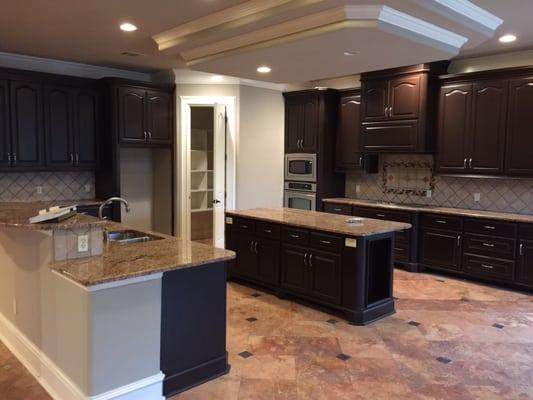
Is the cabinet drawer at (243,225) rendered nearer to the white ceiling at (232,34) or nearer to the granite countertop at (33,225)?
the white ceiling at (232,34)

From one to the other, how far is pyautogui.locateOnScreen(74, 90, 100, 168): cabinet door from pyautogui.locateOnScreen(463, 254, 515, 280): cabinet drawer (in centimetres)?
511

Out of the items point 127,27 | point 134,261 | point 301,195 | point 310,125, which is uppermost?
point 127,27

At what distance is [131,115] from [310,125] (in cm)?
273

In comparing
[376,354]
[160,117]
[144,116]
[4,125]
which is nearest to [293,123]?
[160,117]

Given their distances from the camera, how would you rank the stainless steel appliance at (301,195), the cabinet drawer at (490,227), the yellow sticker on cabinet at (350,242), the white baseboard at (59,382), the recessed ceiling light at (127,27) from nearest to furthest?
the white baseboard at (59,382) → the yellow sticker on cabinet at (350,242) → the recessed ceiling light at (127,27) → the cabinet drawer at (490,227) → the stainless steel appliance at (301,195)

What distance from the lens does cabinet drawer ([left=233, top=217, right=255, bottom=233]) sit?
5.04m

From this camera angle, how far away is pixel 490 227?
528 cm

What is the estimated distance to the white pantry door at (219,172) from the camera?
243 inches

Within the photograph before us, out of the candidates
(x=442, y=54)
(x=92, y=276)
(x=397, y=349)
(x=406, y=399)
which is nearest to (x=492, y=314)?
(x=397, y=349)

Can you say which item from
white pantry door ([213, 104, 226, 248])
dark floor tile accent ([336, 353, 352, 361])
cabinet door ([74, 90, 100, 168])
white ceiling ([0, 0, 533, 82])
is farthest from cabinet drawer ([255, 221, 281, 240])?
cabinet door ([74, 90, 100, 168])

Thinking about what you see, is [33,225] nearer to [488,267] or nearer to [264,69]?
[264,69]

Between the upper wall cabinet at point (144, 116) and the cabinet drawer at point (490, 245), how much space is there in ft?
14.3

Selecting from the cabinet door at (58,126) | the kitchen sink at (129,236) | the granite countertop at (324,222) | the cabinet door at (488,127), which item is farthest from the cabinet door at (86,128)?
the cabinet door at (488,127)

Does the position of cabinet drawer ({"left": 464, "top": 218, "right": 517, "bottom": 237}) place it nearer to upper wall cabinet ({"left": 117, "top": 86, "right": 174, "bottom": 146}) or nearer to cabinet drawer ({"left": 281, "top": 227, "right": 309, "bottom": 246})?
cabinet drawer ({"left": 281, "top": 227, "right": 309, "bottom": 246})
